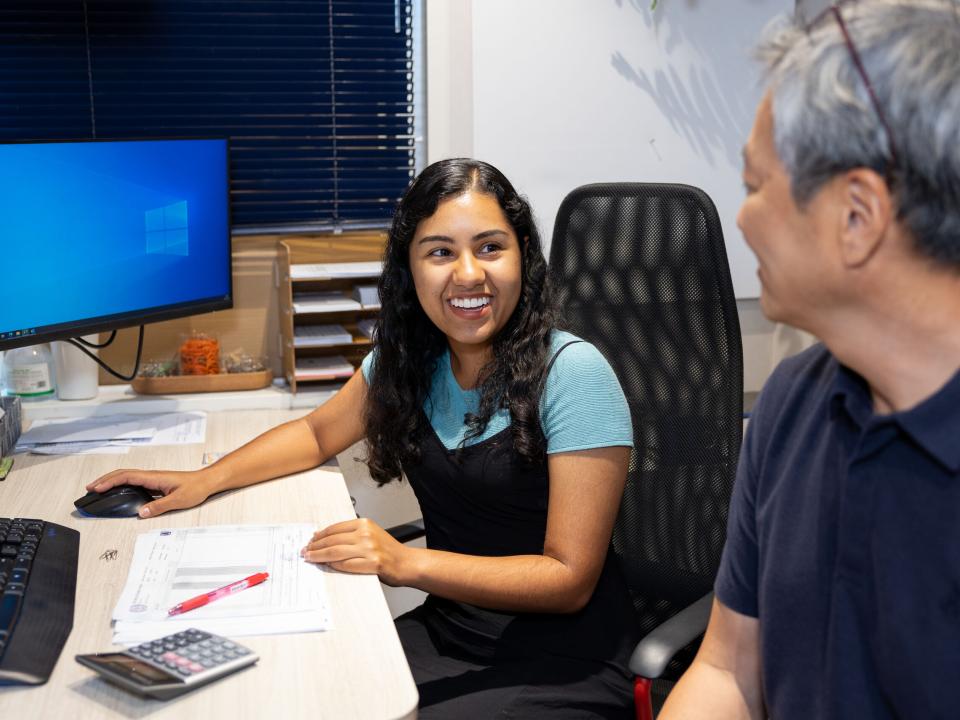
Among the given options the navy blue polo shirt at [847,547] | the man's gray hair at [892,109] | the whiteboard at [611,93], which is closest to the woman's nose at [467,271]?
the navy blue polo shirt at [847,547]

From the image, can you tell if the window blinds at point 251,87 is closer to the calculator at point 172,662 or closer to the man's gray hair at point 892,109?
the calculator at point 172,662

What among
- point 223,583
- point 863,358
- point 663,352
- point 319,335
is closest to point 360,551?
point 223,583

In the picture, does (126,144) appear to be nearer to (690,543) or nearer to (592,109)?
(592,109)

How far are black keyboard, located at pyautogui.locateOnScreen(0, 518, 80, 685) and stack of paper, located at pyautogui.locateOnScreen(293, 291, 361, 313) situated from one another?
926mm

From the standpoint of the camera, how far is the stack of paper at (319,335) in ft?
7.73

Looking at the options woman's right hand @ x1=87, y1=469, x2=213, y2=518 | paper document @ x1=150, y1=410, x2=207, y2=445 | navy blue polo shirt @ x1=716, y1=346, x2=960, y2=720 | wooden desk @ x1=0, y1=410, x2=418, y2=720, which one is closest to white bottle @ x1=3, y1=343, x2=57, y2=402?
paper document @ x1=150, y1=410, x2=207, y2=445

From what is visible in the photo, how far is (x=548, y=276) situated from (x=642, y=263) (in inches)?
6.0

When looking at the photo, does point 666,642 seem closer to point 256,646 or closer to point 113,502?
point 256,646

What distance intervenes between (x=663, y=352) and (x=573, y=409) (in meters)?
0.23

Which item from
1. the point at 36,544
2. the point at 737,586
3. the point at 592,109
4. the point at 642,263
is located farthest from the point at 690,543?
the point at 592,109

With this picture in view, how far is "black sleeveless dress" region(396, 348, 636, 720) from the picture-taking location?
1423mm

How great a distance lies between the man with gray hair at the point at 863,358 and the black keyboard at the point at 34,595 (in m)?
0.75

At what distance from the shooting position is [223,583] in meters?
1.32

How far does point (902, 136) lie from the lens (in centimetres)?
73
